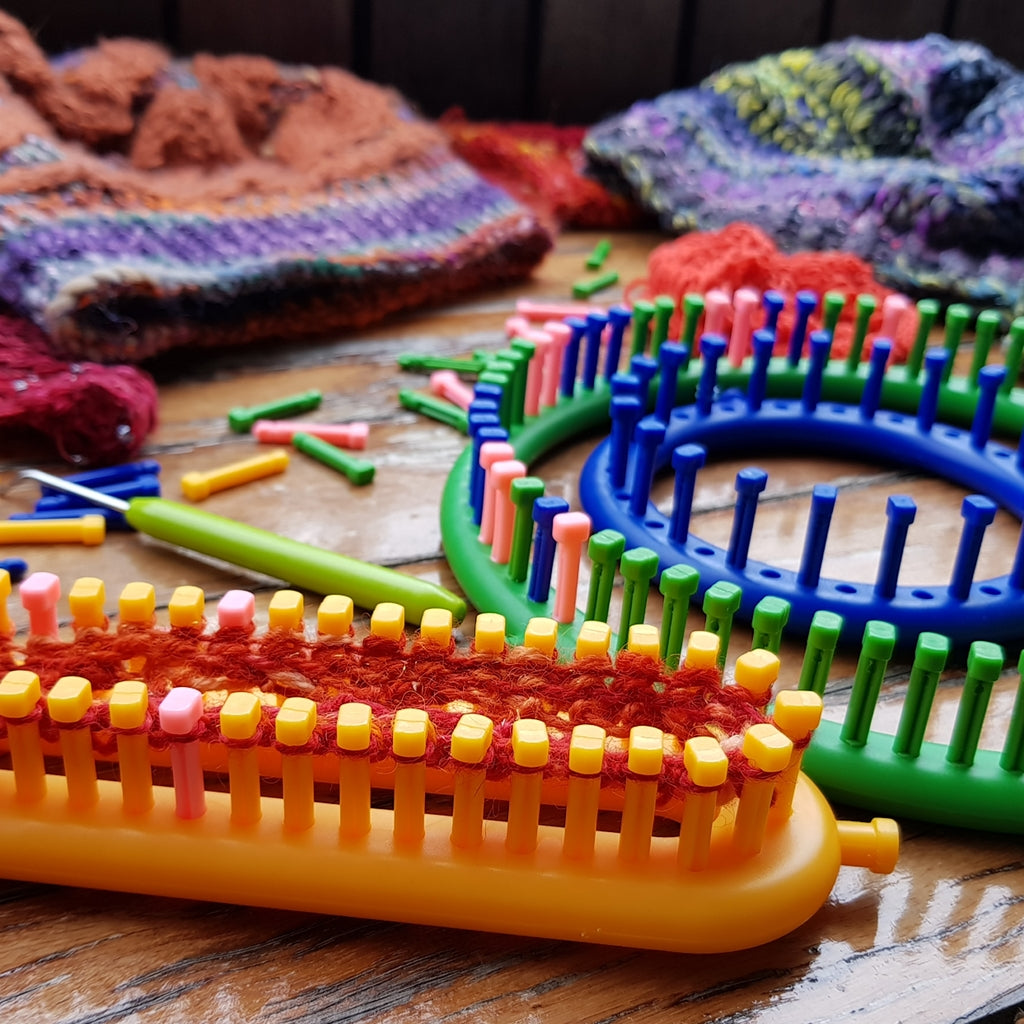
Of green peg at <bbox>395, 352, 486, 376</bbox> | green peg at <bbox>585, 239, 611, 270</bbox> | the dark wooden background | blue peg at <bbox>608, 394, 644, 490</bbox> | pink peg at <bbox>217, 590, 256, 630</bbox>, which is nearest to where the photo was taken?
pink peg at <bbox>217, 590, 256, 630</bbox>

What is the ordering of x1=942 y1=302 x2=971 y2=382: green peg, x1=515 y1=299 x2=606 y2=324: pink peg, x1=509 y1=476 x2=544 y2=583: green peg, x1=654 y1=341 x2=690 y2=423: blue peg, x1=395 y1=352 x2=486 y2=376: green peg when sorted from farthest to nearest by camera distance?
x1=515 y1=299 x2=606 y2=324: pink peg < x1=395 y1=352 x2=486 y2=376: green peg < x1=942 y1=302 x2=971 y2=382: green peg < x1=654 y1=341 x2=690 y2=423: blue peg < x1=509 y1=476 x2=544 y2=583: green peg

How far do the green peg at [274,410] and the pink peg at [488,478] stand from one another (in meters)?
0.29

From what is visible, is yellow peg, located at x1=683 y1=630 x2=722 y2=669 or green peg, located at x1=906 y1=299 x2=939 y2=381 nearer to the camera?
yellow peg, located at x1=683 y1=630 x2=722 y2=669

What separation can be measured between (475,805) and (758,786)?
120 millimetres

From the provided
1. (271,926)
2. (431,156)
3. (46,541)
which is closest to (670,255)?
(431,156)

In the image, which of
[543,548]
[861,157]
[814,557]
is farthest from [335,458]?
[861,157]

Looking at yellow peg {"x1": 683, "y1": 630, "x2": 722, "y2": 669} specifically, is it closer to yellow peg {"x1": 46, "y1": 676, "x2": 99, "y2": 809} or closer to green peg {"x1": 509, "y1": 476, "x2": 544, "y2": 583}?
green peg {"x1": 509, "y1": 476, "x2": 544, "y2": 583}

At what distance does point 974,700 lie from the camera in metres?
0.55

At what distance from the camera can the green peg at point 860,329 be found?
1.00 metres

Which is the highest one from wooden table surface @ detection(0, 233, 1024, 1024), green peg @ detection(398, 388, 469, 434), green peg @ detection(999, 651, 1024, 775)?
green peg @ detection(999, 651, 1024, 775)

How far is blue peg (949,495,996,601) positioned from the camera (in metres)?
0.66

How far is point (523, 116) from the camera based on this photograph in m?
1.75

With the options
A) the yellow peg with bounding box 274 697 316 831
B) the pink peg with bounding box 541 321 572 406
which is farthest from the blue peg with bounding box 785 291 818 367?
the yellow peg with bounding box 274 697 316 831

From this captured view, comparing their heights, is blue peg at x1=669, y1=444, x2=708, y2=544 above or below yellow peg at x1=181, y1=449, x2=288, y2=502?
above
